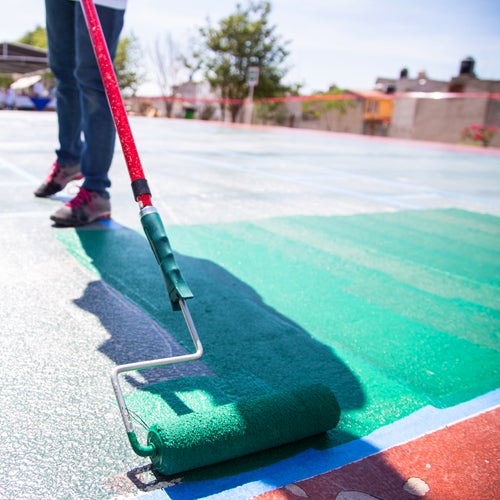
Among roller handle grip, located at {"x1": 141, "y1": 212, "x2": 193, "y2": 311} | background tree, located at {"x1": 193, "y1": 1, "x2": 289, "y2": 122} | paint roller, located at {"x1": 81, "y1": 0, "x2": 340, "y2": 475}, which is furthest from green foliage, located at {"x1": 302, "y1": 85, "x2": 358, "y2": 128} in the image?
paint roller, located at {"x1": 81, "y1": 0, "x2": 340, "y2": 475}

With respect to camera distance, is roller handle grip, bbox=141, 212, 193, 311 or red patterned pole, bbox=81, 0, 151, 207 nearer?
roller handle grip, bbox=141, 212, 193, 311

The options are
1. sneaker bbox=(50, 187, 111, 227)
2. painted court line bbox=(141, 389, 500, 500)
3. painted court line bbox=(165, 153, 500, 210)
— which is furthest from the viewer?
painted court line bbox=(165, 153, 500, 210)

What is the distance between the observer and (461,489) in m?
1.08

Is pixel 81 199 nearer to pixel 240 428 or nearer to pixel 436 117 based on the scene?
pixel 240 428

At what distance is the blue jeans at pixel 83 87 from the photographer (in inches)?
102

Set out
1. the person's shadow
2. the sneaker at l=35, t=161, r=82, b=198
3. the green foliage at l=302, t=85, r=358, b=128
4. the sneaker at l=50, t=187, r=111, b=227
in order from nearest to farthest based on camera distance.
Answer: the person's shadow → the sneaker at l=50, t=187, r=111, b=227 → the sneaker at l=35, t=161, r=82, b=198 → the green foliage at l=302, t=85, r=358, b=128

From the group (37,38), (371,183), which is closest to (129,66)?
(37,38)

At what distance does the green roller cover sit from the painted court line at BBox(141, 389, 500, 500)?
4 centimetres

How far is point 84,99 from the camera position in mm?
2672

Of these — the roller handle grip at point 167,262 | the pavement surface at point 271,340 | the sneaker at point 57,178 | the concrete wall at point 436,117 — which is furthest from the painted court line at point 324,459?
the concrete wall at point 436,117

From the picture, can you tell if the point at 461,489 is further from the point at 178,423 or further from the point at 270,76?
the point at 270,76

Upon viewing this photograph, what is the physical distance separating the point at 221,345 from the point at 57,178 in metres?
2.18

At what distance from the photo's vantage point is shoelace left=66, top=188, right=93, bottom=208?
2781 millimetres

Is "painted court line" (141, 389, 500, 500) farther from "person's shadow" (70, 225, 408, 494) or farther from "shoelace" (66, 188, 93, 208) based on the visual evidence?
"shoelace" (66, 188, 93, 208)
